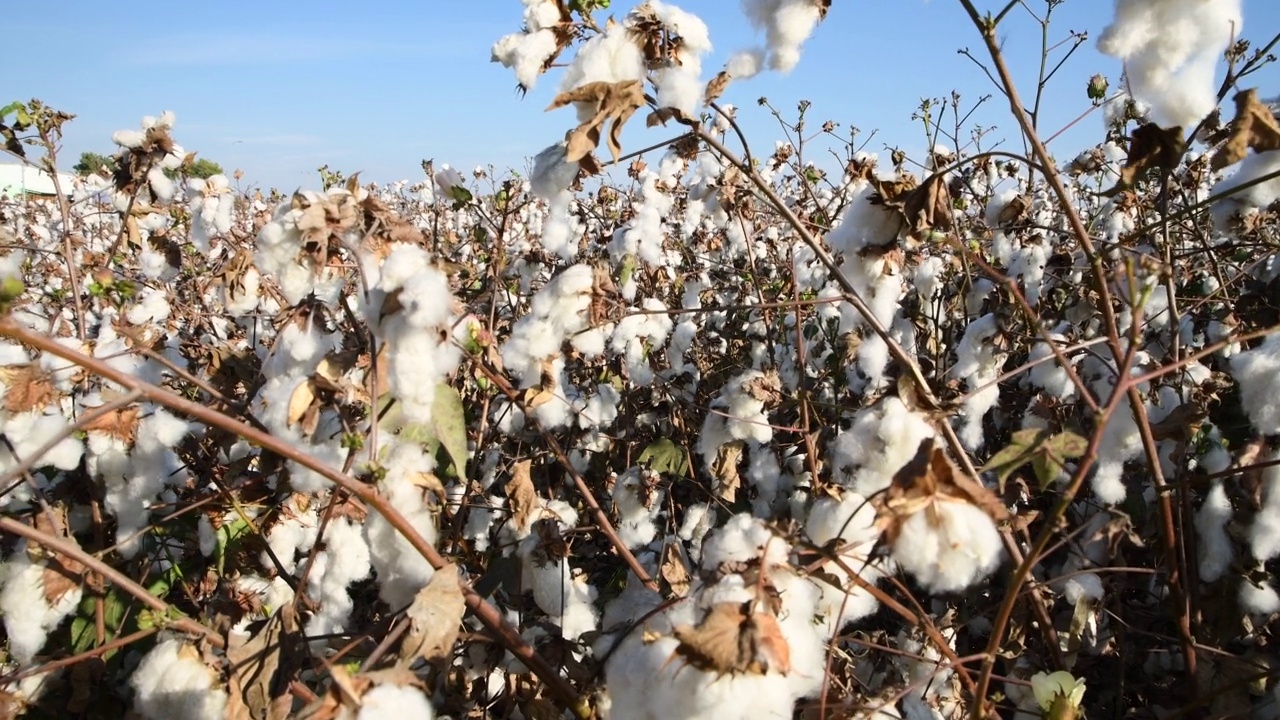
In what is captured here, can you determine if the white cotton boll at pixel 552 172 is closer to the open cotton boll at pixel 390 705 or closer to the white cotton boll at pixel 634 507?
the open cotton boll at pixel 390 705

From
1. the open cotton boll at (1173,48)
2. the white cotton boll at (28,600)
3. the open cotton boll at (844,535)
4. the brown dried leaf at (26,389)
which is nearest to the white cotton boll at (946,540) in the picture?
the open cotton boll at (844,535)

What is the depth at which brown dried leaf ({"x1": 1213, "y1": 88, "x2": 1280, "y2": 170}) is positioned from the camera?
119 cm

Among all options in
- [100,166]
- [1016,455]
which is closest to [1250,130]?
[1016,455]

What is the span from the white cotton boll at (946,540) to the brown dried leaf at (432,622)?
0.56 metres

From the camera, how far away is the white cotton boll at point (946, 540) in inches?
35.4

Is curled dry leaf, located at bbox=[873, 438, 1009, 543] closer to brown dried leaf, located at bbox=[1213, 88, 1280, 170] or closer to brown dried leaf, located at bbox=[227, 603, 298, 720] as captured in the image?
brown dried leaf, located at bbox=[1213, 88, 1280, 170]

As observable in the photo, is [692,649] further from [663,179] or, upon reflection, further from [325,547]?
[663,179]

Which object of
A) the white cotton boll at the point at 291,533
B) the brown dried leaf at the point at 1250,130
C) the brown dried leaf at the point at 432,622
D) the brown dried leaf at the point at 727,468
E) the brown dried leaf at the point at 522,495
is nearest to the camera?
the brown dried leaf at the point at 432,622

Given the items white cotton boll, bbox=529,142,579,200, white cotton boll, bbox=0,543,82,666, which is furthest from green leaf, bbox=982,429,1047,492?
white cotton boll, bbox=0,543,82,666

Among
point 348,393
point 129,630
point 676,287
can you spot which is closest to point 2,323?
point 348,393

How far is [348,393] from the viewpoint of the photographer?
4.48 ft

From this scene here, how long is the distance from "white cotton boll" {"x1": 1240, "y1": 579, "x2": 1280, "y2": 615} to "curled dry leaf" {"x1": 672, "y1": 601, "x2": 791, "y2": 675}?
52.0 inches

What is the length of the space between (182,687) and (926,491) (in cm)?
118

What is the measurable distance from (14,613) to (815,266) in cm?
303
